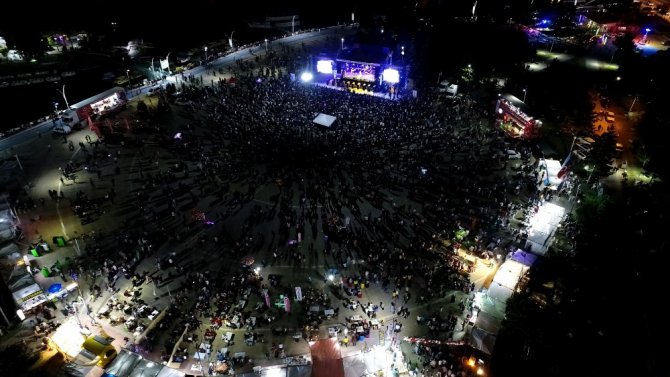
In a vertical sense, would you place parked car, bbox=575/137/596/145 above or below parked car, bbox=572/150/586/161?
above

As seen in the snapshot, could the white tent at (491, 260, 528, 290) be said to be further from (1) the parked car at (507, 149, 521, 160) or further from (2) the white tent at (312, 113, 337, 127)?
(2) the white tent at (312, 113, 337, 127)

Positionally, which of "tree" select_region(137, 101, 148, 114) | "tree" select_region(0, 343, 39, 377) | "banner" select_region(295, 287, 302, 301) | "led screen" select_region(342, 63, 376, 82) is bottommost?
"tree" select_region(0, 343, 39, 377)

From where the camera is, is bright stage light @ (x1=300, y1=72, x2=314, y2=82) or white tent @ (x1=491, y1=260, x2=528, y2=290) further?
bright stage light @ (x1=300, y1=72, x2=314, y2=82)

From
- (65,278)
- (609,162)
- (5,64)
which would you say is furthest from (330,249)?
(5,64)

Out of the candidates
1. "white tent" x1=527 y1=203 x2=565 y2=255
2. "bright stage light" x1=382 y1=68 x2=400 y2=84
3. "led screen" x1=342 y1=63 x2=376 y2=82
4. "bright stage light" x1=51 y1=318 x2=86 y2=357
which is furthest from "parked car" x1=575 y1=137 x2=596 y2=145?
"bright stage light" x1=51 y1=318 x2=86 y2=357

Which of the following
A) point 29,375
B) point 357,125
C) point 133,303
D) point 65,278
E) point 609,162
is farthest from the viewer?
point 357,125

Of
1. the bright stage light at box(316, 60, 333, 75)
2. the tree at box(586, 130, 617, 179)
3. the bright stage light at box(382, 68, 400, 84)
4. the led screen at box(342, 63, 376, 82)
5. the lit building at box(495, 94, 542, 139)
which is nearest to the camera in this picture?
the tree at box(586, 130, 617, 179)

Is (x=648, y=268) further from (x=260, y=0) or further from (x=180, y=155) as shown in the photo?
(x=260, y=0)
